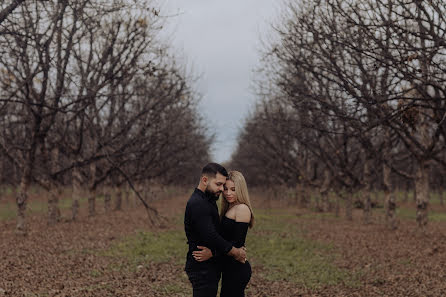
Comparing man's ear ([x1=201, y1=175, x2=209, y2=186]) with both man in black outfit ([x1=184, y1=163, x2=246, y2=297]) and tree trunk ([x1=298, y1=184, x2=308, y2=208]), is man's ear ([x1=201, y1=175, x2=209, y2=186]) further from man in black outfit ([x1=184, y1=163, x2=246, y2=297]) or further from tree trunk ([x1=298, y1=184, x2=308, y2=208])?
tree trunk ([x1=298, y1=184, x2=308, y2=208])

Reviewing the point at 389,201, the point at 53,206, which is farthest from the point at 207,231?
the point at 389,201

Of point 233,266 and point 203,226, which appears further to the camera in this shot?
point 233,266

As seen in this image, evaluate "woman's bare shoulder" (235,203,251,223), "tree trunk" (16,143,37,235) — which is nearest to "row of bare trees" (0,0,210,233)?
"tree trunk" (16,143,37,235)

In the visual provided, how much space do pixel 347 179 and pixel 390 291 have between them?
19.1 metres

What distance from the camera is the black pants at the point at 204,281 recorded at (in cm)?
494

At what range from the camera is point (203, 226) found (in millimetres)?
4758

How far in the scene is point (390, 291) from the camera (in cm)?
938

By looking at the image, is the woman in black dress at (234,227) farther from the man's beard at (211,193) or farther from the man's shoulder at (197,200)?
the man's shoulder at (197,200)

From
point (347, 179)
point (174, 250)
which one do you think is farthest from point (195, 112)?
point (174, 250)

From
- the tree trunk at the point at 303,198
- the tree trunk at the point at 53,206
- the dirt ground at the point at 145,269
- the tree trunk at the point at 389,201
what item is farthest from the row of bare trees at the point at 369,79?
the tree trunk at the point at 53,206

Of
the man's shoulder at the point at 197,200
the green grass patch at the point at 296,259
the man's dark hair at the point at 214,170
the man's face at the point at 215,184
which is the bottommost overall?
the green grass patch at the point at 296,259

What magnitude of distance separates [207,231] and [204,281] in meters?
0.66

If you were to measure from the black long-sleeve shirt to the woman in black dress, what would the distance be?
0.13 metres

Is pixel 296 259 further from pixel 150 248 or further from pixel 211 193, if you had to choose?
pixel 211 193
